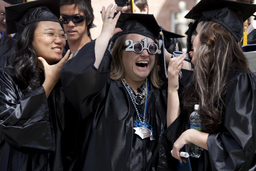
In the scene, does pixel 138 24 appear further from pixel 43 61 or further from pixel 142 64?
pixel 43 61

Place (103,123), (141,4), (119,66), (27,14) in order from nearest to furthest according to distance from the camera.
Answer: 1. (103,123)
2. (27,14)
3. (119,66)
4. (141,4)

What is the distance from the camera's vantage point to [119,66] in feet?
10.9

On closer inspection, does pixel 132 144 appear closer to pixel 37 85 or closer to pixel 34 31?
pixel 37 85

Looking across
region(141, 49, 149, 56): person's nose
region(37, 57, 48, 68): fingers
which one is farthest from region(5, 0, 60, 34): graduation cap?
region(141, 49, 149, 56): person's nose

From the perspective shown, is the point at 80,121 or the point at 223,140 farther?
the point at 80,121

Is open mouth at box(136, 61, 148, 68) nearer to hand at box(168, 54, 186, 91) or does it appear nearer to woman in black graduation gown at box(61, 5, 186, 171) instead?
woman in black graduation gown at box(61, 5, 186, 171)

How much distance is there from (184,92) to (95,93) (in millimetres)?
838

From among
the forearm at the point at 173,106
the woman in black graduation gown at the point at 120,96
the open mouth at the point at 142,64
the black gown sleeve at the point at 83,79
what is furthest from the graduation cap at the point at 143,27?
the black gown sleeve at the point at 83,79

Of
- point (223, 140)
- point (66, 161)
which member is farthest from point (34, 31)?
point (223, 140)

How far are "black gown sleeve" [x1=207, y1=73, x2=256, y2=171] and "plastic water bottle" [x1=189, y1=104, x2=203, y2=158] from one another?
0.60 feet

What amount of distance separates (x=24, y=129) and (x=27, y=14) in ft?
3.96

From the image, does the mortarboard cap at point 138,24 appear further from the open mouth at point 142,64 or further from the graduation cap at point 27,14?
the graduation cap at point 27,14

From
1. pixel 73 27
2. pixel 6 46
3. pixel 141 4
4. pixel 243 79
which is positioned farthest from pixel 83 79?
pixel 141 4

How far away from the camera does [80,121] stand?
316 cm
